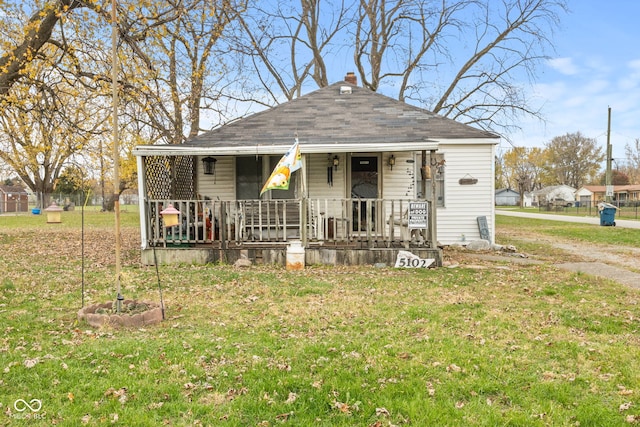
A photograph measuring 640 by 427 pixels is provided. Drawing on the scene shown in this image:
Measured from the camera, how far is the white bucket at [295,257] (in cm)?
898

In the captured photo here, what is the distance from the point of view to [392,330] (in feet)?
15.8

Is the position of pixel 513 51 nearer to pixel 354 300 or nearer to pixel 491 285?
pixel 491 285

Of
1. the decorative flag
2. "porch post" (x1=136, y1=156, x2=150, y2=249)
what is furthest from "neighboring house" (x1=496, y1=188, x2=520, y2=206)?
"porch post" (x1=136, y1=156, x2=150, y2=249)

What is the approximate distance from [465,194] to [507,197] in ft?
261

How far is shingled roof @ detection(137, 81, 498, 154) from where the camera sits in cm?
1116

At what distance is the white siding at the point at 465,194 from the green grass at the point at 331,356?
5633mm

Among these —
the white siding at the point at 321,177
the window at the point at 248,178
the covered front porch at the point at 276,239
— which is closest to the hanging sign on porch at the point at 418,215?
the covered front porch at the point at 276,239

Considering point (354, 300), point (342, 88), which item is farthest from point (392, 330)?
point (342, 88)

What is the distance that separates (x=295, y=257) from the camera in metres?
9.02

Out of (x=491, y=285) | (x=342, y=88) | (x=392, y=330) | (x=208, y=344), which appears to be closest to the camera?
(x=208, y=344)

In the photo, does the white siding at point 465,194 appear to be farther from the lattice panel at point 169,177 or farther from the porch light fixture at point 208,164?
the lattice panel at point 169,177

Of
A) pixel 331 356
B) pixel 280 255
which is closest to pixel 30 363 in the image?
pixel 331 356

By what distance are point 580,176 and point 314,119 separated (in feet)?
240

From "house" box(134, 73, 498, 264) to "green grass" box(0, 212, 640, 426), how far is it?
2.42 metres
